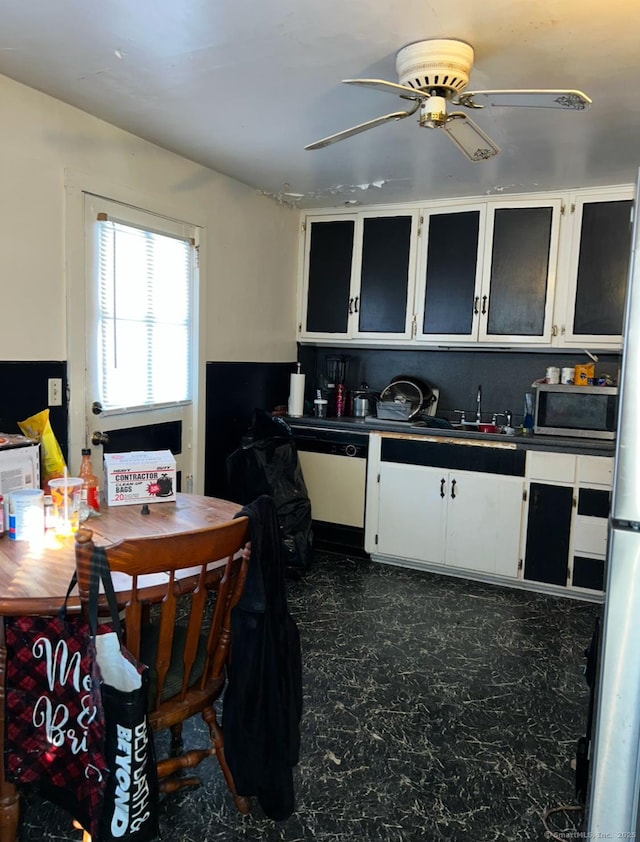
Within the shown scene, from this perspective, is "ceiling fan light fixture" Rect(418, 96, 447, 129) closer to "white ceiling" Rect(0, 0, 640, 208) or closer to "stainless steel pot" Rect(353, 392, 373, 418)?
"white ceiling" Rect(0, 0, 640, 208)

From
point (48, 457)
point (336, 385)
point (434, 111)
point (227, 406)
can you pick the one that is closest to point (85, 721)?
point (48, 457)

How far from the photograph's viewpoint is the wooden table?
1.37 meters

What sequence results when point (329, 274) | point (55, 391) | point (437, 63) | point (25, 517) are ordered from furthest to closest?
point (329, 274), point (55, 391), point (437, 63), point (25, 517)

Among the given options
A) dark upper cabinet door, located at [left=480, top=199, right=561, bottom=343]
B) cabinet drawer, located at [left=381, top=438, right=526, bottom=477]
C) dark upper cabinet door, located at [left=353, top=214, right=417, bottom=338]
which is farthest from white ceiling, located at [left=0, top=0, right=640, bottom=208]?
cabinet drawer, located at [left=381, top=438, right=526, bottom=477]

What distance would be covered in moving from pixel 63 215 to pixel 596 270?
2.84 metres

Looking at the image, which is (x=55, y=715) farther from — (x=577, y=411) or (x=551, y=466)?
(x=577, y=411)

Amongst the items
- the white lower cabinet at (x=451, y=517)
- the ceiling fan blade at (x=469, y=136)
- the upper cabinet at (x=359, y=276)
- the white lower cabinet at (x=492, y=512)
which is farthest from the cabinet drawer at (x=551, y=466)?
the ceiling fan blade at (x=469, y=136)

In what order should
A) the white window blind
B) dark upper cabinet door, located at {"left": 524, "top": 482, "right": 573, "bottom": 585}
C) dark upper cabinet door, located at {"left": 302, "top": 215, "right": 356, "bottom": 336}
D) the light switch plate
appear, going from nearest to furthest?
the light switch plate < the white window blind < dark upper cabinet door, located at {"left": 524, "top": 482, "right": 573, "bottom": 585} < dark upper cabinet door, located at {"left": 302, "top": 215, "right": 356, "bottom": 336}

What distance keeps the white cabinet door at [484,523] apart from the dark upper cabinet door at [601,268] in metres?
1.03

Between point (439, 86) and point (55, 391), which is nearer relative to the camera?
point (439, 86)

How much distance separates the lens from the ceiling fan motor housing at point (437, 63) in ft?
6.27

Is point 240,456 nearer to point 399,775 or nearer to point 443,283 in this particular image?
point 443,283

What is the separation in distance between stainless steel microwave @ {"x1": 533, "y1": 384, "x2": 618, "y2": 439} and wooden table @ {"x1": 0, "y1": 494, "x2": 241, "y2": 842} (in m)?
2.10

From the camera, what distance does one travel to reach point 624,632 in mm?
1139
